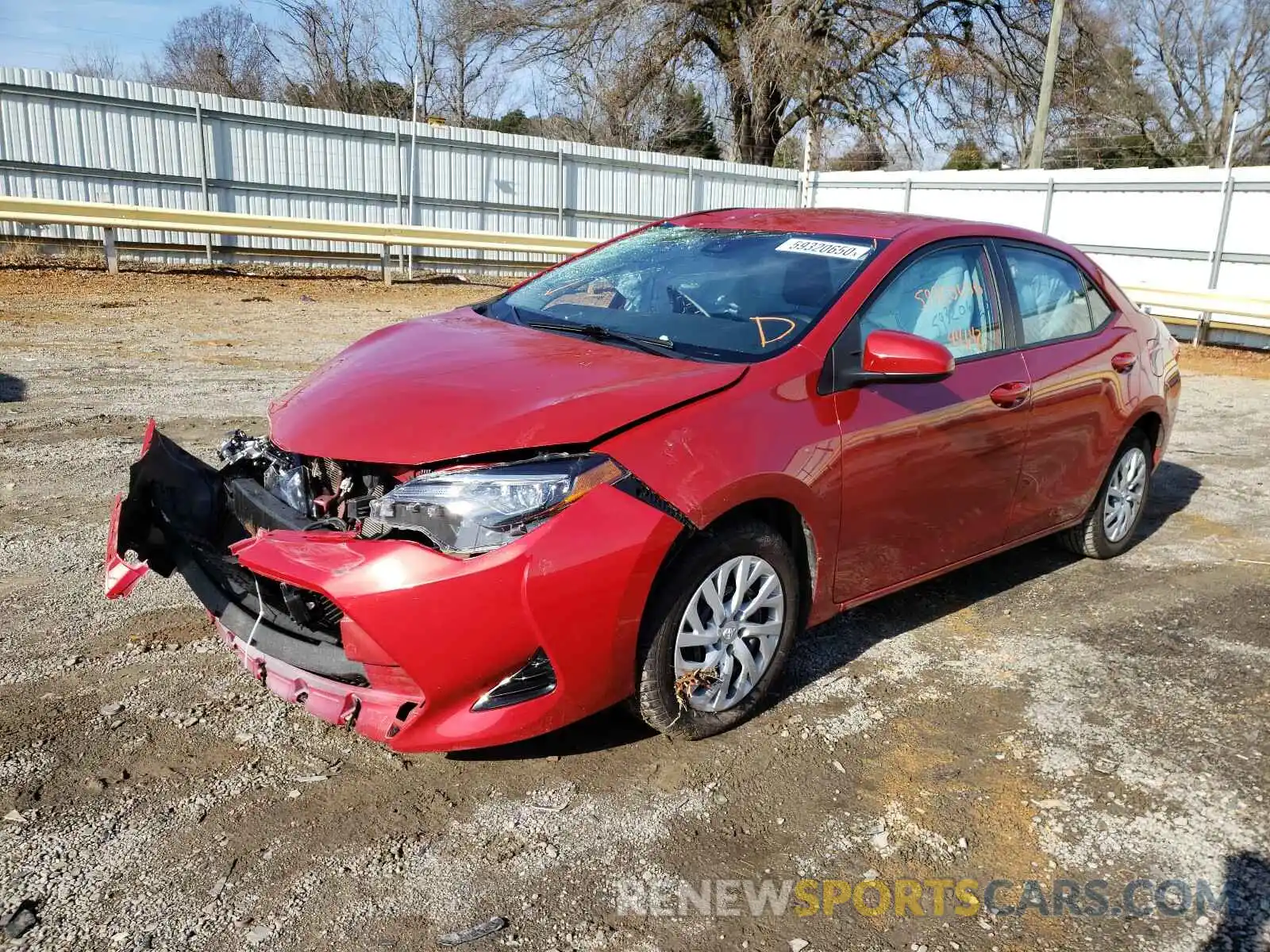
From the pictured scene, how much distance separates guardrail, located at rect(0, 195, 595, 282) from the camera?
44.9 ft

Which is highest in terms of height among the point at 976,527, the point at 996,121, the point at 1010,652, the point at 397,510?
the point at 996,121

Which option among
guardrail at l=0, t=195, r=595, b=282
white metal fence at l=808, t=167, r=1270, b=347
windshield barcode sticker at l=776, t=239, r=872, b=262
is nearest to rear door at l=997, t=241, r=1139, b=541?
windshield barcode sticker at l=776, t=239, r=872, b=262

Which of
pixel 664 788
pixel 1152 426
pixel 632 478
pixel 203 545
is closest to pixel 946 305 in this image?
pixel 632 478

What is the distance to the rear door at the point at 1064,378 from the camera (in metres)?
4.32

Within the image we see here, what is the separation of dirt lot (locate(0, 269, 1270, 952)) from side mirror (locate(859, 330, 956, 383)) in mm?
1161

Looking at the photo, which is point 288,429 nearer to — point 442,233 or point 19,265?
point 19,265

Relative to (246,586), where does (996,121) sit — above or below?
above

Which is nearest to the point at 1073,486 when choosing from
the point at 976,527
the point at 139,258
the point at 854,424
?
the point at 976,527

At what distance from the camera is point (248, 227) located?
15172mm

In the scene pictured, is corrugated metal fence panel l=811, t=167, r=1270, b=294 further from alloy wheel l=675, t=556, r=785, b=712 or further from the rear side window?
alloy wheel l=675, t=556, r=785, b=712

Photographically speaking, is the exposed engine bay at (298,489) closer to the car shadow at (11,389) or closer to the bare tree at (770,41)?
the car shadow at (11,389)

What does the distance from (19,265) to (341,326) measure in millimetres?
5624

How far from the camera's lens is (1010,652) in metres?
4.12

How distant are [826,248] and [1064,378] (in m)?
1.31
